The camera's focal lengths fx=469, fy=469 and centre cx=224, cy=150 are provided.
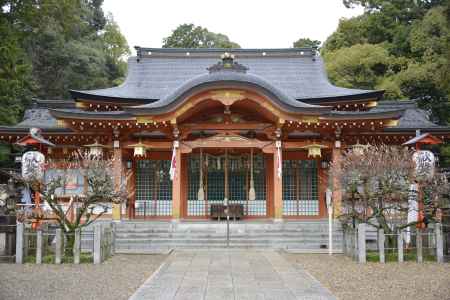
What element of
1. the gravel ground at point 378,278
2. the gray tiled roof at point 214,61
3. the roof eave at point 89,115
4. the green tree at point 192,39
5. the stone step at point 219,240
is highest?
the green tree at point 192,39

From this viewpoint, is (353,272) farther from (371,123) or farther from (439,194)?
(371,123)

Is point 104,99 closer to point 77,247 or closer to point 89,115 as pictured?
point 89,115

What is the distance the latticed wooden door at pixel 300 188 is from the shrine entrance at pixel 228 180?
81 centimetres

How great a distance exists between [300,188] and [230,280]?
915cm

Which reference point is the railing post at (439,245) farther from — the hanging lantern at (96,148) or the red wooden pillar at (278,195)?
the hanging lantern at (96,148)

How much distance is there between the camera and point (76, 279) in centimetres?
863

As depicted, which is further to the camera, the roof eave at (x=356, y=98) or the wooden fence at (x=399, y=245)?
the roof eave at (x=356, y=98)

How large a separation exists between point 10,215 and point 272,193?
896 cm

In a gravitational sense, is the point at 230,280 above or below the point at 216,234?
below

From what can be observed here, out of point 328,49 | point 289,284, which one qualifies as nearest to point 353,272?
point 289,284

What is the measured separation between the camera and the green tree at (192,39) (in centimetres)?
5197

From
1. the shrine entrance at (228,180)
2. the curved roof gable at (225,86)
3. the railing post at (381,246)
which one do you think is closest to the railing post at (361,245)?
the railing post at (381,246)

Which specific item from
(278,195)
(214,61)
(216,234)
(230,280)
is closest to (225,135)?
(278,195)

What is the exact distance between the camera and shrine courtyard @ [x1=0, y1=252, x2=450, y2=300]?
7371 millimetres
